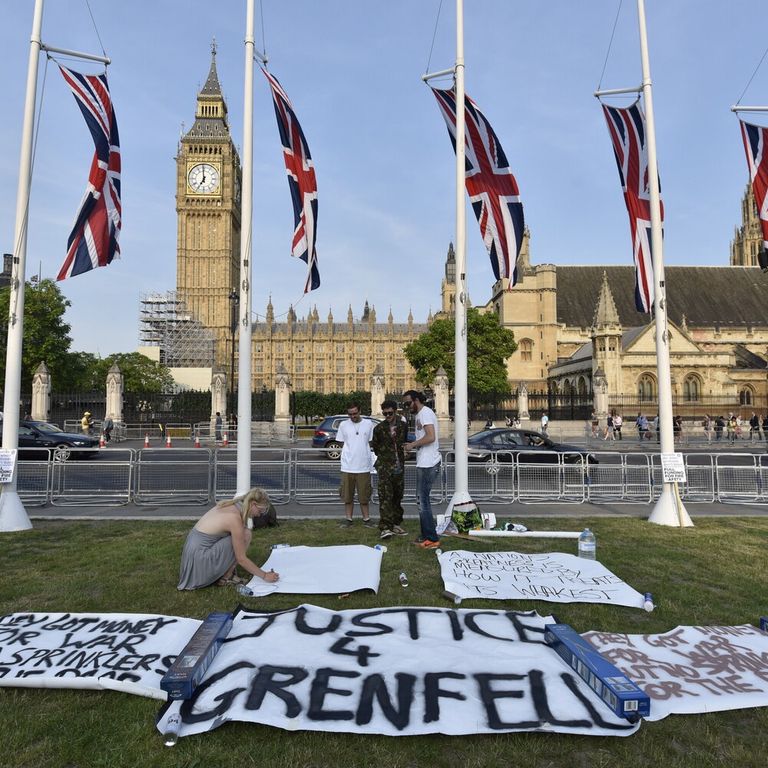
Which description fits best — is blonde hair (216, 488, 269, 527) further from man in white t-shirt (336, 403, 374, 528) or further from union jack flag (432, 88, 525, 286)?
union jack flag (432, 88, 525, 286)

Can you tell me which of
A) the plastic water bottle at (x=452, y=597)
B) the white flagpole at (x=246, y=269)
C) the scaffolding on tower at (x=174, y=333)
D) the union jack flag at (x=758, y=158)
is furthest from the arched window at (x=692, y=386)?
the scaffolding on tower at (x=174, y=333)

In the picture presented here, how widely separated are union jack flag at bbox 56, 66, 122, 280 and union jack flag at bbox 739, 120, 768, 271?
10535 millimetres

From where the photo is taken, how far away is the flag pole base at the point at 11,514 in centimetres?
754

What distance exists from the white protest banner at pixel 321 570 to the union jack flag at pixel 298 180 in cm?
415

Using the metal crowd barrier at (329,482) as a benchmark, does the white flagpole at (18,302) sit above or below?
above

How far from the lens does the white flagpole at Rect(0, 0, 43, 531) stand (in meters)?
7.57

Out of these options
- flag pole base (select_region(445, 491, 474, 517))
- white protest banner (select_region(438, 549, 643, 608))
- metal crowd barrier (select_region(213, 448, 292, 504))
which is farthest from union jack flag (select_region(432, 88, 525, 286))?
metal crowd barrier (select_region(213, 448, 292, 504))

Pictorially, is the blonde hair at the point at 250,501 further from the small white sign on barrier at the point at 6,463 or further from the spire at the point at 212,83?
the spire at the point at 212,83

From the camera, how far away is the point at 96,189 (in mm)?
8062

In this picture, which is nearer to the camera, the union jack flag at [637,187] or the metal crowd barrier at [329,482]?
the union jack flag at [637,187]

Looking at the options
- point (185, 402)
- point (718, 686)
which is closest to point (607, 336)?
point (185, 402)

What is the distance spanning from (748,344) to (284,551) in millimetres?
59497

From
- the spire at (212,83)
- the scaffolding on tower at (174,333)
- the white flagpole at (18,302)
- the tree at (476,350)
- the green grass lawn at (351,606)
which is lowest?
the green grass lawn at (351,606)

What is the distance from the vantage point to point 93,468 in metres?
9.74
